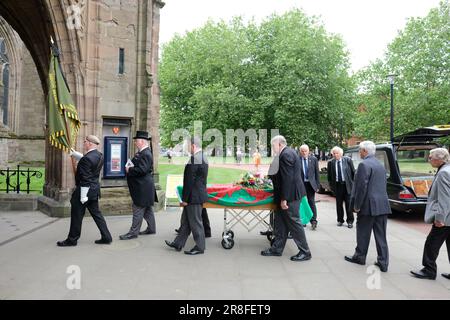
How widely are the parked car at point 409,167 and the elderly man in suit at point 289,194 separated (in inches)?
155

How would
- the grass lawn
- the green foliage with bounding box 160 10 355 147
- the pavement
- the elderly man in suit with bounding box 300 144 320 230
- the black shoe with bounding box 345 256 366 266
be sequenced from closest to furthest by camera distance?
the pavement → the black shoe with bounding box 345 256 366 266 → the elderly man in suit with bounding box 300 144 320 230 → the grass lawn → the green foliage with bounding box 160 10 355 147

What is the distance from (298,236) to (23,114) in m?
26.5

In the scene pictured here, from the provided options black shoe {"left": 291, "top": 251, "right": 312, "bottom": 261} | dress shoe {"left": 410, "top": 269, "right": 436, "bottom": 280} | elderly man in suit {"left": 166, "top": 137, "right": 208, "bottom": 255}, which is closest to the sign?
elderly man in suit {"left": 166, "top": 137, "right": 208, "bottom": 255}

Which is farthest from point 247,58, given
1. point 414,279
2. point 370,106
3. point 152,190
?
point 414,279

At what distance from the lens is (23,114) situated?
25984 millimetres

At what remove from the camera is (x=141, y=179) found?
7.05m

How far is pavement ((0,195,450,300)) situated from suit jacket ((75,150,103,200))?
104 cm

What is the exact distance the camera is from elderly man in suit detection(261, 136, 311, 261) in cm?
570

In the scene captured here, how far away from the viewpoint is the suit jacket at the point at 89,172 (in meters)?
6.24

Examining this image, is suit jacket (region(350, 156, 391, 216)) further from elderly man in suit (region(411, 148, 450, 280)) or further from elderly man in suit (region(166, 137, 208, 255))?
elderly man in suit (region(166, 137, 208, 255))

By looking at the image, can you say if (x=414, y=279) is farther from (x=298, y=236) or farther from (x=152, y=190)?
(x=152, y=190)

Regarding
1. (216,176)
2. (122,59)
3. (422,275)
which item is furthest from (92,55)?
(216,176)

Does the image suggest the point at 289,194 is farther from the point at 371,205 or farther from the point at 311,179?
the point at 311,179

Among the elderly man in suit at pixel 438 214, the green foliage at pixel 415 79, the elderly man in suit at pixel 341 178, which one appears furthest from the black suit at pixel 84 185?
the green foliage at pixel 415 79
